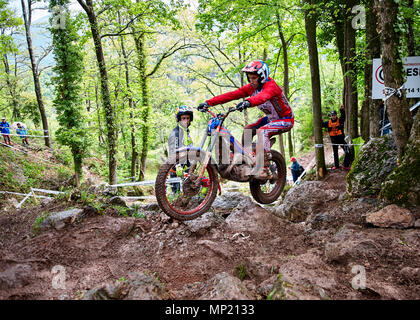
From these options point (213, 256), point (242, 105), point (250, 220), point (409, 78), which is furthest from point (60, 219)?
point (409, 78)

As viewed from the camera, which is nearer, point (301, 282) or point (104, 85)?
point (301, 282)

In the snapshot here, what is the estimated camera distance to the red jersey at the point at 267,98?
4402 mm

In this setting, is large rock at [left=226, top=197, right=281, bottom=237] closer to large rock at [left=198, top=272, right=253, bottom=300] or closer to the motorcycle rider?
the motorcycle rider

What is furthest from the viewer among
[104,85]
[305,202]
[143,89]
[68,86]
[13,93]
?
[13,93]

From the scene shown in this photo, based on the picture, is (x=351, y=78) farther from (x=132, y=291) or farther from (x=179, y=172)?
(x=132, y=291)

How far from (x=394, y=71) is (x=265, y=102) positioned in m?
2.23

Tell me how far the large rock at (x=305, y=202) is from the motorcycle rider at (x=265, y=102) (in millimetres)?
1796

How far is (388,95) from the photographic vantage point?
461cm

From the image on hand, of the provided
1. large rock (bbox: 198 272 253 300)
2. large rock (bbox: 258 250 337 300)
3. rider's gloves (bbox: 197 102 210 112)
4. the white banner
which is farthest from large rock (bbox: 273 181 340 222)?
large rock (bbox: 198 272 253 300)

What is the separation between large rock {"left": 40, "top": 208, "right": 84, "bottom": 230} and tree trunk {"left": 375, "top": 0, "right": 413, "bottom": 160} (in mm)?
5649

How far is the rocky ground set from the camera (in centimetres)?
268

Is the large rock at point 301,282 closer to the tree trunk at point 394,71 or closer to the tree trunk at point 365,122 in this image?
the tree trunk at point 394,71

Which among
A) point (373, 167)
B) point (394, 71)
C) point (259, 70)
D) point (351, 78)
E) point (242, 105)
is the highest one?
point (351, 78)

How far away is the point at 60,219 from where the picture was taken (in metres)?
4.30
